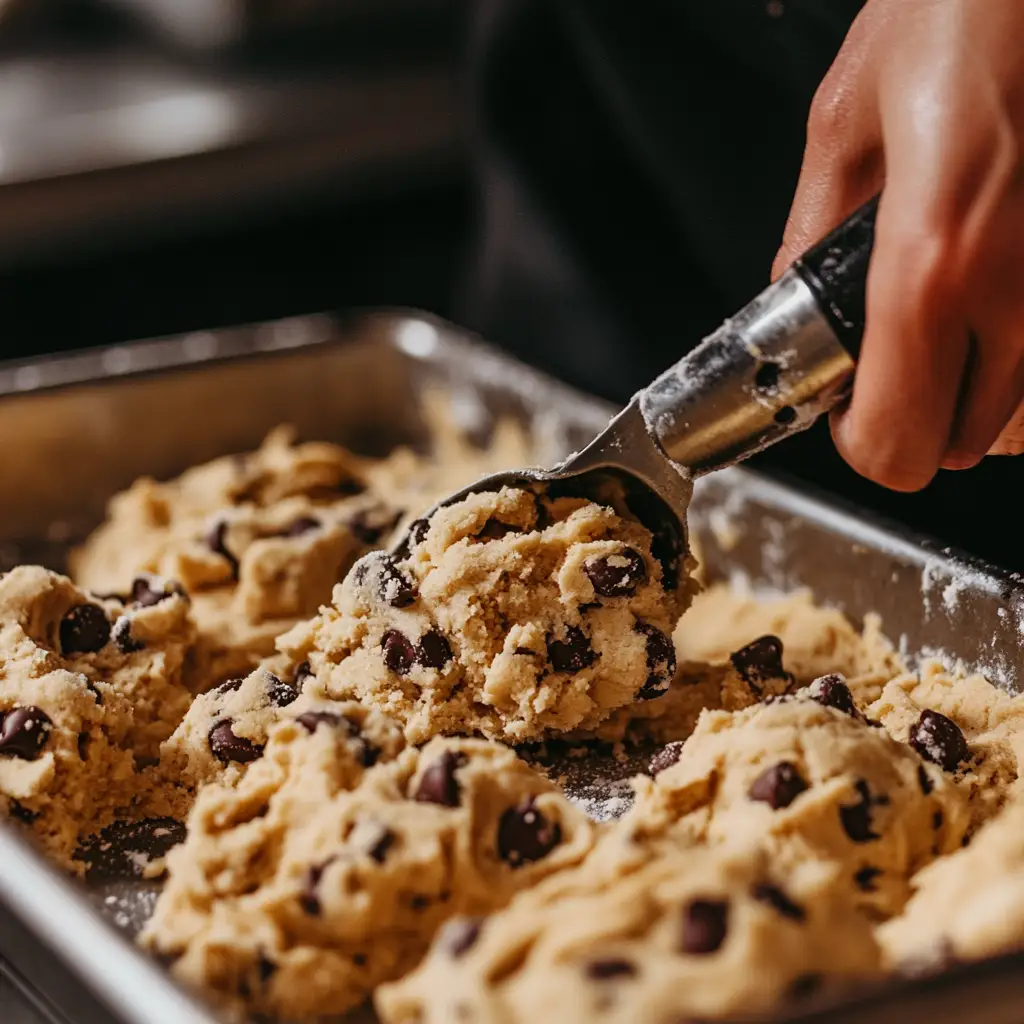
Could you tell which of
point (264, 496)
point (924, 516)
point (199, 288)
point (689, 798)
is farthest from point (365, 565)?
point (199, 288)

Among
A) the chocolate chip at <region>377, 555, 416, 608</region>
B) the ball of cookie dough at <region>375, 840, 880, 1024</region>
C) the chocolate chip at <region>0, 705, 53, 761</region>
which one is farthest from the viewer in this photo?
the chocolate chip at <region>377, 555, 416, 608</region>

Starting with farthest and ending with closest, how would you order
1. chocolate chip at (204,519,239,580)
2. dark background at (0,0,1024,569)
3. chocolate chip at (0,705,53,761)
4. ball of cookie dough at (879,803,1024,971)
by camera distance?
dark background at (0,0,1024,569)
chocolate chip at (204,519,239,580)
chocolate chip at (0,705,53,761)
ball of cookie dough at (879,803,1024,971)

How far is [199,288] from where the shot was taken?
379cm

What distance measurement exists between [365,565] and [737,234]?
102 cm

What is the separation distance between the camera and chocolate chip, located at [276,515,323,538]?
6.57 ft

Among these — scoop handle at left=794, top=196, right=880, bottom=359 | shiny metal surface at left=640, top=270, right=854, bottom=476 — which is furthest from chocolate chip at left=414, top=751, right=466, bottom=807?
scoop handle at left=794, top=196, right=880, bottom=359

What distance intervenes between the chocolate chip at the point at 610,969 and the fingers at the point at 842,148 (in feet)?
2.73

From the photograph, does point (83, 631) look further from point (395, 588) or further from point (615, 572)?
point (615, 572)

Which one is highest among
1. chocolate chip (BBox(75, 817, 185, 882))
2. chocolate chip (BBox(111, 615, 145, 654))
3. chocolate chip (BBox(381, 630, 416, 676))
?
chocolate chip (BBox(381, 630, 416, 676))

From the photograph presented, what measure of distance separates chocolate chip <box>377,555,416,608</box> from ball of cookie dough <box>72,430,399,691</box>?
0.96ft

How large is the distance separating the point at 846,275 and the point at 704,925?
2.07 feet

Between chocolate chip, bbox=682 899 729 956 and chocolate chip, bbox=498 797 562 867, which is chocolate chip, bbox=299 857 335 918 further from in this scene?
chocolate chip, bbox=682 899 729 956

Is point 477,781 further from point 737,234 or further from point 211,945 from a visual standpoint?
point 737,234

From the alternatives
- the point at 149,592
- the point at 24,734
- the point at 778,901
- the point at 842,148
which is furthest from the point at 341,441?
the point at 778,901
